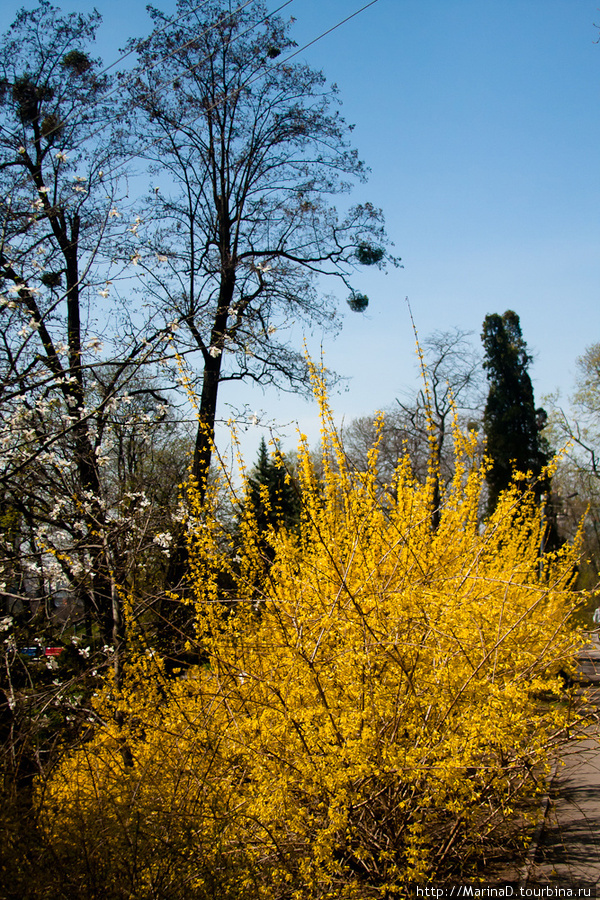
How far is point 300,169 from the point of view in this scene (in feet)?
37.7

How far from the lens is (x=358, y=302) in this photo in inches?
396

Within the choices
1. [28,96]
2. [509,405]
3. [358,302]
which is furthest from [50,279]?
[509,405]

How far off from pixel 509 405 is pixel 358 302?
1626cm

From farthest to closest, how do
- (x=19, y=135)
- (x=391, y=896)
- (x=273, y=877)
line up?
(x=19, y=135) → (x=391, y=896) → (x=273, y=877)

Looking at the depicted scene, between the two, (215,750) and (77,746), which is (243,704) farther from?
(77,746)

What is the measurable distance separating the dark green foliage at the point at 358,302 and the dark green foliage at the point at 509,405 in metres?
15.2

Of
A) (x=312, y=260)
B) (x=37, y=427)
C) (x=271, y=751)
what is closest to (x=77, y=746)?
(x=271, y=751)

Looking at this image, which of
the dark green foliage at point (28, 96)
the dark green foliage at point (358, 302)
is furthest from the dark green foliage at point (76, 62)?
the dark green foliage at point (358, 302)

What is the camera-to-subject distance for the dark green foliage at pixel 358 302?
10.0 metres

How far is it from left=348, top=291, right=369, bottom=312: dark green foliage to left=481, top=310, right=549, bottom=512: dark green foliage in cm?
1525

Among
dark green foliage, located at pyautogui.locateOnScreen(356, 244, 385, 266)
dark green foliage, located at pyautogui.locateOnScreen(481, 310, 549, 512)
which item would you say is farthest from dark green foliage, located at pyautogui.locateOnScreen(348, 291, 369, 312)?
dark green foliage, located at pyautogui.locateOnScreen(481, 310, 549, 512)

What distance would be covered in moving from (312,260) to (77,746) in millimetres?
9777

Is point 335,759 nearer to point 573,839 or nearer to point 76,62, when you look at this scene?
point 573,839

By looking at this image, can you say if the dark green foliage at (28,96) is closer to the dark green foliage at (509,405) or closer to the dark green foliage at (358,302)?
the dark green foliage at (358,302)
